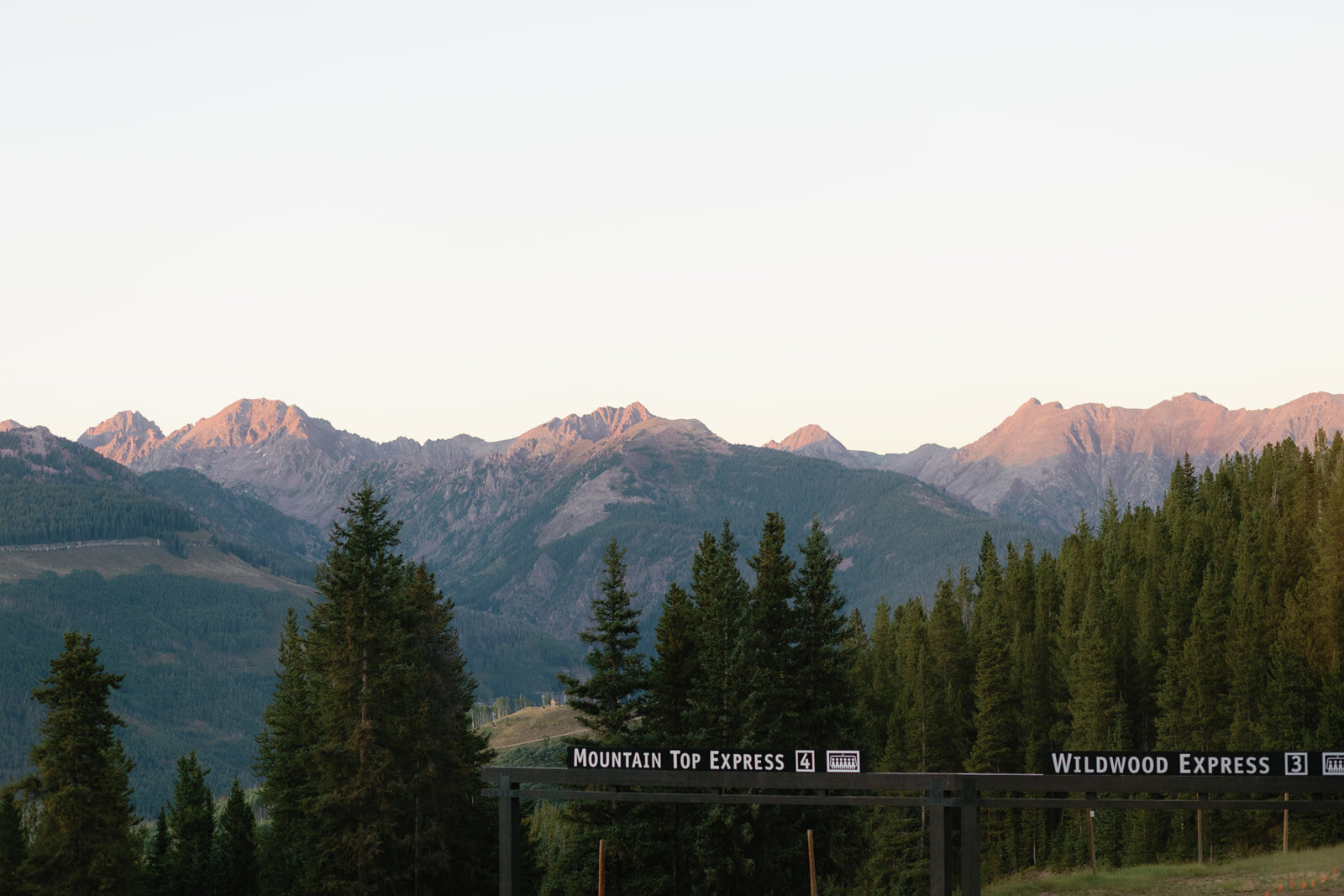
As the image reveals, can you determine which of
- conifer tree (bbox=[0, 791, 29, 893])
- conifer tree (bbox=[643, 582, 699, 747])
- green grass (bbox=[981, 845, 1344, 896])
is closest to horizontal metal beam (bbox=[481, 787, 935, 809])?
green grass (bbox=[981, 845, 1344, 896])

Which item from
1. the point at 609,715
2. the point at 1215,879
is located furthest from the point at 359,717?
the point at 1215,879

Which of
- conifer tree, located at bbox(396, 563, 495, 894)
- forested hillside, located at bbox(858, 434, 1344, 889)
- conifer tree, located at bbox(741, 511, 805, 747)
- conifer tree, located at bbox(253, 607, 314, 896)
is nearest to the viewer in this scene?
conifer tree, located at bbox(741, 511, 805, 747)

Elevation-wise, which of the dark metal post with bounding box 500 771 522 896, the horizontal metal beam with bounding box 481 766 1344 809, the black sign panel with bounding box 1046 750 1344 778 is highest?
the black sign panel with bounding box 1046 750 1344 778

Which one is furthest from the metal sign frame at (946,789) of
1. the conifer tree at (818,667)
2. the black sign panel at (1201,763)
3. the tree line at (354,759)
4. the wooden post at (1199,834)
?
the wooden post at (1199,834)

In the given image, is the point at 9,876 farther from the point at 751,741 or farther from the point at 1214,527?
the point at 1214,527

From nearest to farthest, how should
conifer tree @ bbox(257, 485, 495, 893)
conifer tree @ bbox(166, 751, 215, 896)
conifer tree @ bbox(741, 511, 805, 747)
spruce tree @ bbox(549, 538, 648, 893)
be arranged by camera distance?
conifer tree @ bbox(257, 485, 495, 893) < conifer tree @ bbox(741, 511, 805, 747) < spruce tree @ bbox(549, 538, 648, 893) < conifer tree @ bbox(166, 751, 215, 896)

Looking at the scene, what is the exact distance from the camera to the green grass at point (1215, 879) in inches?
2037

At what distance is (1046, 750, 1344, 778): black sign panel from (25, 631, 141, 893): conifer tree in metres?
45.3

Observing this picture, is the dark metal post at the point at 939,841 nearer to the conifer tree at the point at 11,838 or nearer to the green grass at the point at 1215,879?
the green grass at the point at 1215,879

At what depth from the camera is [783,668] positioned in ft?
222

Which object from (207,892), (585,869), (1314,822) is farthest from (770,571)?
(207,892)

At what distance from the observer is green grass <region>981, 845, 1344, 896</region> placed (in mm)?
51750

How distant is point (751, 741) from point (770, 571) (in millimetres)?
→ 9758

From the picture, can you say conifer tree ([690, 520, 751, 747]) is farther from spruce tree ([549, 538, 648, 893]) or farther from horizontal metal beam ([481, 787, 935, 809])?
horizontal metal beam ([481, 787, 935, 809])
